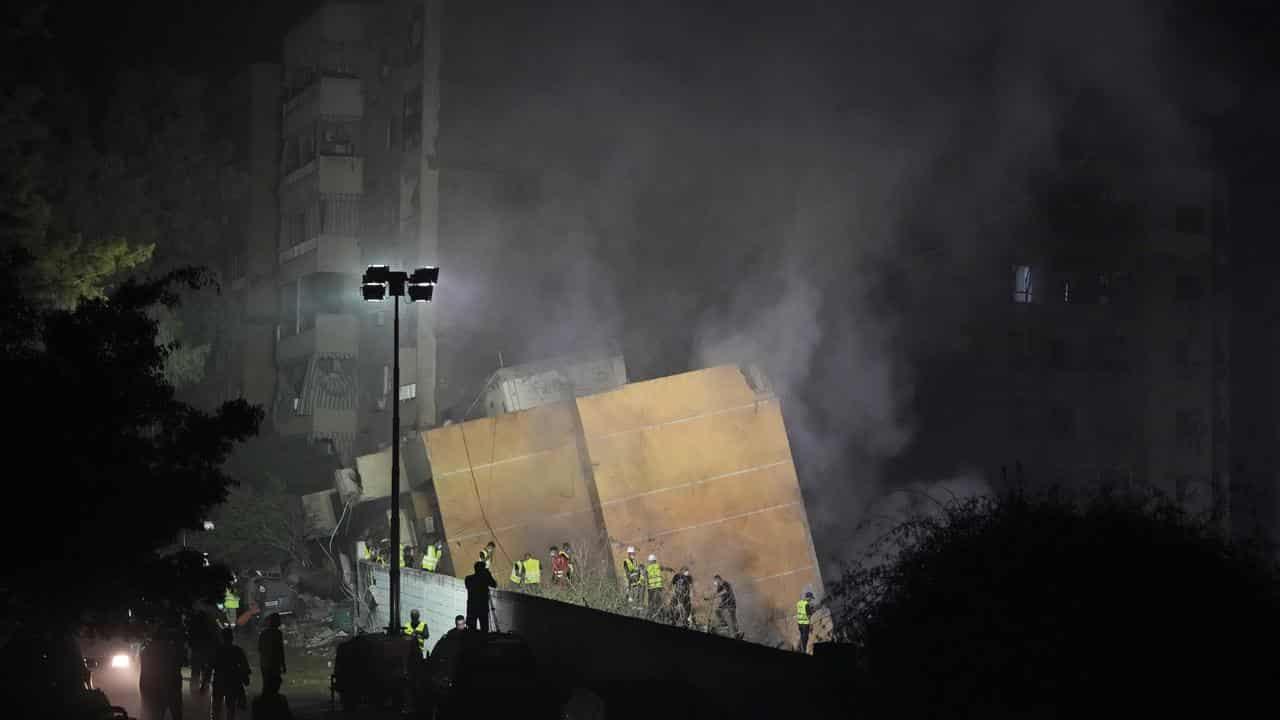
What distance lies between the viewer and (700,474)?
26219 mm

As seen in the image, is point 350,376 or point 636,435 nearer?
point 636,435

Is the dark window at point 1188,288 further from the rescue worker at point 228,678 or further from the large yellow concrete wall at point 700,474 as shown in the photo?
the rescue worker at point 228,678

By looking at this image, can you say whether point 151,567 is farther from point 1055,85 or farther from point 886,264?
point 1055,85

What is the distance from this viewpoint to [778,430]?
86.8 ft

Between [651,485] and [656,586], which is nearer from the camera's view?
[656,586]

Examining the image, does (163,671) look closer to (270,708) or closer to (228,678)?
(228,678)

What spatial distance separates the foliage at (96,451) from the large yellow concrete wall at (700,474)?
11327 millimetres

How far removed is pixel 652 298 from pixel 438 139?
8900mm

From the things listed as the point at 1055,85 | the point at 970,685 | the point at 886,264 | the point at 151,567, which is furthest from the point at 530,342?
the point at 970,685

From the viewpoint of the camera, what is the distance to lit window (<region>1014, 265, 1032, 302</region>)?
128 feet

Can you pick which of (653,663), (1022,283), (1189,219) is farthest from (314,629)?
(1189,219)

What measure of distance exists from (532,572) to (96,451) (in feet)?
40.7

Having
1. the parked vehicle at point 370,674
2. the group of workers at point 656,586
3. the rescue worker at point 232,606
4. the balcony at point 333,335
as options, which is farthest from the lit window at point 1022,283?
the parked vehicle at point 370,674

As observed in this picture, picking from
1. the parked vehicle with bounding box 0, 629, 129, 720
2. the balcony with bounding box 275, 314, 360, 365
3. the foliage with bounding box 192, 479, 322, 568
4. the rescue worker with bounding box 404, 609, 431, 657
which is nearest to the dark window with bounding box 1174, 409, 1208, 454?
the balcony with bounding box 275, 314, 360, 365
